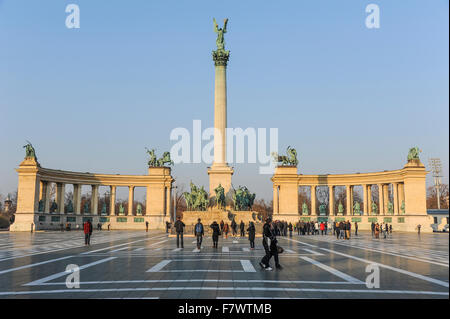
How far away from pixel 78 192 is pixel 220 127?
44307 mm

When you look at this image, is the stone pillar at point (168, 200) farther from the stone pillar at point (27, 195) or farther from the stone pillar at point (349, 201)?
the stone pillar at point (349, 201)

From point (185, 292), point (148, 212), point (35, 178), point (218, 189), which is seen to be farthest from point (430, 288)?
point (148, 212)

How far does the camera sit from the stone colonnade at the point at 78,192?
6806 cm

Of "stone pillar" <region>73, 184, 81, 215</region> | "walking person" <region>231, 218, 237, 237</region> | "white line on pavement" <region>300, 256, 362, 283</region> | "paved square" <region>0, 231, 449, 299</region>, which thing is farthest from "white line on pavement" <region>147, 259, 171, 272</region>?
"stone pillar" <region>73, 184, 81, 215</region>

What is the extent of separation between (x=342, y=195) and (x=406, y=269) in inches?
4393

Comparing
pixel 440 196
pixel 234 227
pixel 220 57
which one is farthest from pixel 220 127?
pixel 440 196

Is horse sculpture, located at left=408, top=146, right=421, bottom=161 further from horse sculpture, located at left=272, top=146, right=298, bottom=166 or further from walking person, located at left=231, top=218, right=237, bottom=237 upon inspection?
walking person, located at left=231, top=218, right=237, bottom=237

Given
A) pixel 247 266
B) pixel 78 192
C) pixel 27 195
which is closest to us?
pixel 247 266

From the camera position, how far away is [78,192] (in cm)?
8431

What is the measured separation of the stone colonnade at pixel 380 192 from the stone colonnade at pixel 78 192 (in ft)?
83.3

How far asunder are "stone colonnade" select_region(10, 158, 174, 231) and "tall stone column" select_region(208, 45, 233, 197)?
115ft

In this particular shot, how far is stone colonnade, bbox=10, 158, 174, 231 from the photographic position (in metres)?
68.1

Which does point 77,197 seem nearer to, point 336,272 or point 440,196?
point 336,272
